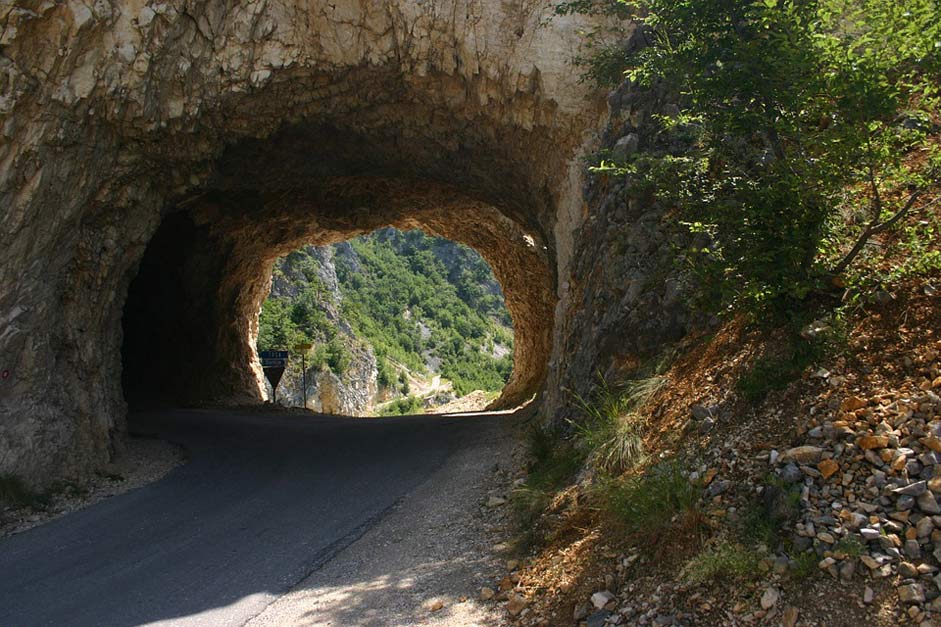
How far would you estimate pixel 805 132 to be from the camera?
6.10 m

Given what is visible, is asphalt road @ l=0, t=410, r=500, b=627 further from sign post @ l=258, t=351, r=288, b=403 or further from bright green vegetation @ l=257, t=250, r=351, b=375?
bright green vegetation @ l=257, t=250, r=351, b=375

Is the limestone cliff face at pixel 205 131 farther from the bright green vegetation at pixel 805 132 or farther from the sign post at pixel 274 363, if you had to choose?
the sign post at pixel 274 363

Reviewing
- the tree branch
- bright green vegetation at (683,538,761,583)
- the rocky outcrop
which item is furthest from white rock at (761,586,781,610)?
the rocky outcrop

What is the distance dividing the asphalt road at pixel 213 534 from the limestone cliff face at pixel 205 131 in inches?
69.8

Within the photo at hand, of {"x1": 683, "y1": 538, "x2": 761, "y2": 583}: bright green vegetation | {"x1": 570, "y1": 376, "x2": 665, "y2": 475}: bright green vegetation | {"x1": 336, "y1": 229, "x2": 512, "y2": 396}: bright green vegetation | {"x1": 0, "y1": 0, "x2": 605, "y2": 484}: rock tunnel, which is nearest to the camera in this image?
{"x1": 683, "y1": 538, "x2": 761, "y2": 583}: bright green vegetation

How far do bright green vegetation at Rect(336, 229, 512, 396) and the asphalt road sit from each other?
40.0m

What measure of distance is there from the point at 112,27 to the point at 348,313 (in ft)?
155

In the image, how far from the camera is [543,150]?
12.5 meters

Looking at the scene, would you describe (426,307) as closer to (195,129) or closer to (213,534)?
(195,129)

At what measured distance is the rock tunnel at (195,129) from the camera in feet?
32.0

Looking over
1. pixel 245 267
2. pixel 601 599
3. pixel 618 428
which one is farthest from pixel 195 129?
pixel 245 267

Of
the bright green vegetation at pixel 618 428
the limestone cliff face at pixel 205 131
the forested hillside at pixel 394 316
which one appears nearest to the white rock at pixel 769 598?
the bright green vegetation at pixel 618 428

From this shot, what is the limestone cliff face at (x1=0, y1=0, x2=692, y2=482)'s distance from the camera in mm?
9750

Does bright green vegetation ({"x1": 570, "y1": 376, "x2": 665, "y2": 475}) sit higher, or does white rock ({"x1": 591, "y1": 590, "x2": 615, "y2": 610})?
bright green vegetation ({"x1": 570, "y1": 376, "x2": 665, "y2": 475})
